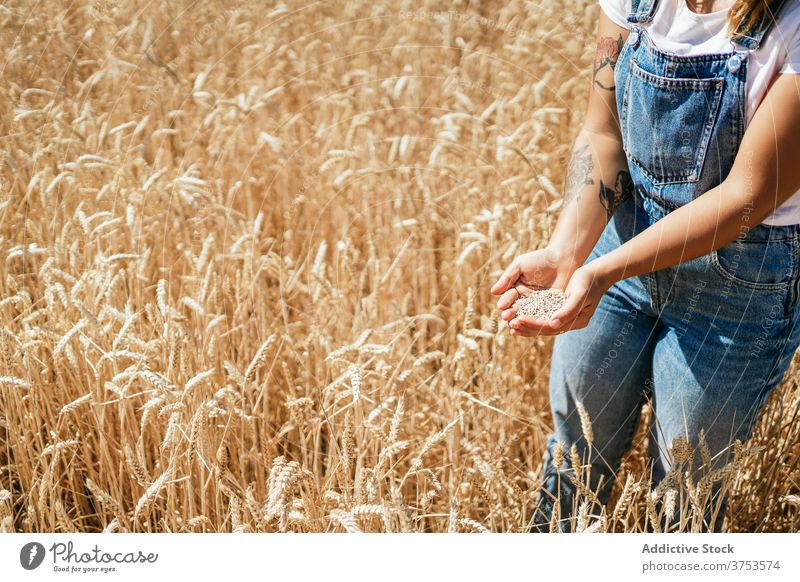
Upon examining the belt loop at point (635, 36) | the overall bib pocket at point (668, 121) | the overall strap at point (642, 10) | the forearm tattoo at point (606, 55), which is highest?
the overall strap at point (642, 10)

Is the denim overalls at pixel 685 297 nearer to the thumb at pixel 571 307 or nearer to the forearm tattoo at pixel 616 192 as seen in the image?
the forearm tattoo at pixel 616 192

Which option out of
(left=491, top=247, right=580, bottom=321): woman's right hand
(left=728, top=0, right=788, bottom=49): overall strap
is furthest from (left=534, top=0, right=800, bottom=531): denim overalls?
(left=491, top=247, right=580, bottom=321): woman's right hand

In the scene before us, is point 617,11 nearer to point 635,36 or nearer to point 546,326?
point 635,36

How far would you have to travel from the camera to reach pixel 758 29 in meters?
0.99

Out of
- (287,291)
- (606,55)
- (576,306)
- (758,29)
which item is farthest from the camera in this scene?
(287,291)

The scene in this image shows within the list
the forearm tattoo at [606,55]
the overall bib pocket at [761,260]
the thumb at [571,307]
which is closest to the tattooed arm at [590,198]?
the forearm tattoo at [606,55]

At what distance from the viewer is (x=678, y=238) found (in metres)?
1.07

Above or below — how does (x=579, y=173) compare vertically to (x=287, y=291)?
above

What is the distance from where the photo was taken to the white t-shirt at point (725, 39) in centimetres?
98

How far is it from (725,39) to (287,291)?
1063mm

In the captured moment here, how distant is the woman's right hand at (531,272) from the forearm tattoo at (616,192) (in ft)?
0.42

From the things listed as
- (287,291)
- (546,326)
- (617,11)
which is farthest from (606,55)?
(287,291)
